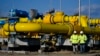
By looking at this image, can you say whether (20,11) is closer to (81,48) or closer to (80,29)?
(80,29)

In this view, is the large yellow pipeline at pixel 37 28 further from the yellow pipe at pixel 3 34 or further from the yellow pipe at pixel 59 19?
the yellow pipe at pixel 59 19

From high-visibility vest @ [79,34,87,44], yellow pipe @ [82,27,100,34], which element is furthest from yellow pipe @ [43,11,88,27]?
high-visibility vest @ [79,34,87,44]

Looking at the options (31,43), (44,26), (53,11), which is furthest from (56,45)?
(53,11)

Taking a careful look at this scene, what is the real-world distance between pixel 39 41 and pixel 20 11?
8.01 metres

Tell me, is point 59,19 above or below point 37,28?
above

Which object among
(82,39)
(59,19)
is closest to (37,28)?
(82,39)

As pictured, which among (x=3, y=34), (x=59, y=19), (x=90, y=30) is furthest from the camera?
(x=59, y=19)

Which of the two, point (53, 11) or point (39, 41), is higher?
point (53, 11)

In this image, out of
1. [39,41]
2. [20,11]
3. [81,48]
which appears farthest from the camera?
[20,11]

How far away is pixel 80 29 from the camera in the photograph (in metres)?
24.0

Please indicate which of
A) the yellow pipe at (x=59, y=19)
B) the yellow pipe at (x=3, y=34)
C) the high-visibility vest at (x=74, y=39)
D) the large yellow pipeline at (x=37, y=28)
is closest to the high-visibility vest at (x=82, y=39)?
the high-visibility vest at (x=74, y=39)

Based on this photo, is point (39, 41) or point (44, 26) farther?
point (39, 41)

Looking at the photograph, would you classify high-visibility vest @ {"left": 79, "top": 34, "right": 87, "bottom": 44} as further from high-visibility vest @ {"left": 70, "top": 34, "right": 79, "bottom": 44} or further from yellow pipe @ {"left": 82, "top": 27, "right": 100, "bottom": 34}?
yellow pipe @ {"left": 82, "top": 27, "right": 100, "bottom": 34}

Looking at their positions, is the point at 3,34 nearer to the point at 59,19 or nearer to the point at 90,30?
the point at 59,19
